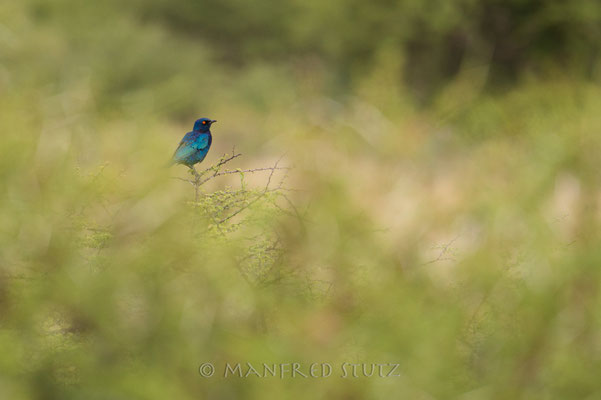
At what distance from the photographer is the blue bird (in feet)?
5.06

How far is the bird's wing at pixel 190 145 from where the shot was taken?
60.4 inches

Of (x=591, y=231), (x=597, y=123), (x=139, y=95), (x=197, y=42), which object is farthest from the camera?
(x=197, y=42)

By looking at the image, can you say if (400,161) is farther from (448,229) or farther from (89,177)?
(89,177)

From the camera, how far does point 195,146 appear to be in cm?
171

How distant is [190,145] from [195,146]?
29 millimetres

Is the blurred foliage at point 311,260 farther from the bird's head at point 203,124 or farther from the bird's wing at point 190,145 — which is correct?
the bird's head at point 203,124

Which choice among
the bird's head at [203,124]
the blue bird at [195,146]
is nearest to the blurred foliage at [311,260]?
the blue bird at [195,146]

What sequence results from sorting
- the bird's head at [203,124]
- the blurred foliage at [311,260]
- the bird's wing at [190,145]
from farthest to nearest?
1. the bird's head at [203,124]
2. the bird's wing at [190,145]
3. the blurred foliage at [311,260]

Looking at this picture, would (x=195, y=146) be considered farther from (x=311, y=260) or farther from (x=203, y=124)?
(x=311, y=260)

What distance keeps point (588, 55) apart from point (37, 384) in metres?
13.0

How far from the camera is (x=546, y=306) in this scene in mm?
949

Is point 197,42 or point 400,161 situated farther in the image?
point 197,42

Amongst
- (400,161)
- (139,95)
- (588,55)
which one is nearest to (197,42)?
(139,95)

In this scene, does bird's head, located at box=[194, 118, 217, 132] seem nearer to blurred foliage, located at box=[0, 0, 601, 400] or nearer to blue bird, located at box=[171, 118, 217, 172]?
blue bird, located at box=[171, 118, 217, 172]
